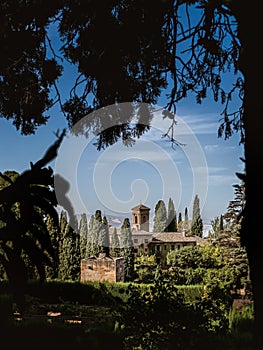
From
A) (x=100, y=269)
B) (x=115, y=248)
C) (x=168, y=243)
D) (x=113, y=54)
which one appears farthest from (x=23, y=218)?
(x=115, y=248)

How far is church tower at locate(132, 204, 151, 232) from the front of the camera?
7.64m

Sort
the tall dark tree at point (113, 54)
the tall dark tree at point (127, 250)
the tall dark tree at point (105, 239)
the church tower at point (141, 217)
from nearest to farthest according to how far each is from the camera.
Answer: the tall dark tree at point (113, 54), the church tower at point (141, 217), the tall dark tree at point (127, 250), the tall dark tree at point (105, 239)

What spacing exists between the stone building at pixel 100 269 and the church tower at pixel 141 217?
2.79 ft

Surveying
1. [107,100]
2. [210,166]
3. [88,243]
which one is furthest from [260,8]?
[88,243]

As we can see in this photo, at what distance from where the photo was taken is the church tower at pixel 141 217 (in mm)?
7641

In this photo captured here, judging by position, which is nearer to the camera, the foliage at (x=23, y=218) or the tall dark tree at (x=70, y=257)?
the foliage at (x=23, y=218)

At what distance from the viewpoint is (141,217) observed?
7.61m

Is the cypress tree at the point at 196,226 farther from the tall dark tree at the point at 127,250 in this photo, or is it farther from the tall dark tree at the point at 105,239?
the tall dark tree at the point at 105,239

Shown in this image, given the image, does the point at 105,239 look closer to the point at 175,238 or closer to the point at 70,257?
the point at 70,257

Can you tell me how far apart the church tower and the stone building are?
2.79 ft

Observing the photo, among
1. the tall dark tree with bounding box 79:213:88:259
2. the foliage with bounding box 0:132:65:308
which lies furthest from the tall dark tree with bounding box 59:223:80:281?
the foliage with bounding box 0:132:65:308

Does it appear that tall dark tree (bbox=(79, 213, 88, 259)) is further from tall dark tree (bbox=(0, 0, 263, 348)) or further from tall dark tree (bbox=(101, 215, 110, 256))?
tall dark tree (bbox=(0, 0, 263, 348))

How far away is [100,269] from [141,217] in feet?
7.21

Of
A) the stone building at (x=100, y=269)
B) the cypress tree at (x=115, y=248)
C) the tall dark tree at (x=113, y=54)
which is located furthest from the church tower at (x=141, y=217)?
the tall dark tree at (x=113, y=54)
